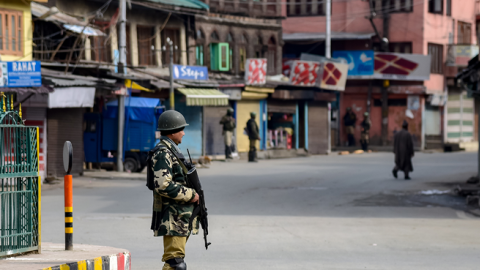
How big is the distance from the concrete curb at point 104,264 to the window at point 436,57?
3799 centimetres

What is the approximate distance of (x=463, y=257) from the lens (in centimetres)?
965

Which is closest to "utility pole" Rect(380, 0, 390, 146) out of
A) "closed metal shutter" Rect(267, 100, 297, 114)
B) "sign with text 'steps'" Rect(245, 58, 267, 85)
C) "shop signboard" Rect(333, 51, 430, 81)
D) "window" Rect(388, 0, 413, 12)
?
"window" Rect(388, 0, 413, 12)

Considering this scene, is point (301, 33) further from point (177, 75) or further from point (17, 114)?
point (17, 114)

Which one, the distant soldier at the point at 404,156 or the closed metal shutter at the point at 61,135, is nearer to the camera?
the distant soldier at the point at 404,156

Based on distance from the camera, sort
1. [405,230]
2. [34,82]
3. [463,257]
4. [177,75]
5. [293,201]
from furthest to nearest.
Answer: [177,75] → [34,82] → [293,201] → [405,230] → [463,257]

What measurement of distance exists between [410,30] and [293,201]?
1130 inches

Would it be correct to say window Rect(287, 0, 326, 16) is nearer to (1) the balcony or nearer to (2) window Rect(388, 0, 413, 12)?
(2) window Rect(388, 0, 413, 12)

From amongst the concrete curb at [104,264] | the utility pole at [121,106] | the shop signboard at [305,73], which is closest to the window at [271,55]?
the shop signboard at [305,73]

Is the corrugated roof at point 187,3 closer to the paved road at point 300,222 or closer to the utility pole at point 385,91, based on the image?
the paved road at point 300,222

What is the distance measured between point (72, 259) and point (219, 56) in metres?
26.5

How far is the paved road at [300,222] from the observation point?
Answer: 31.6ft

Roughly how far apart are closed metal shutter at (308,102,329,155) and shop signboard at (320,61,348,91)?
1.19 metres

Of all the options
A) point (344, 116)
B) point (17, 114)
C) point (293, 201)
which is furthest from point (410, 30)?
point (17, 114)

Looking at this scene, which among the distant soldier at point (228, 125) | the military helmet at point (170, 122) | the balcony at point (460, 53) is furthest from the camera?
the balcony at point (460, 53)
